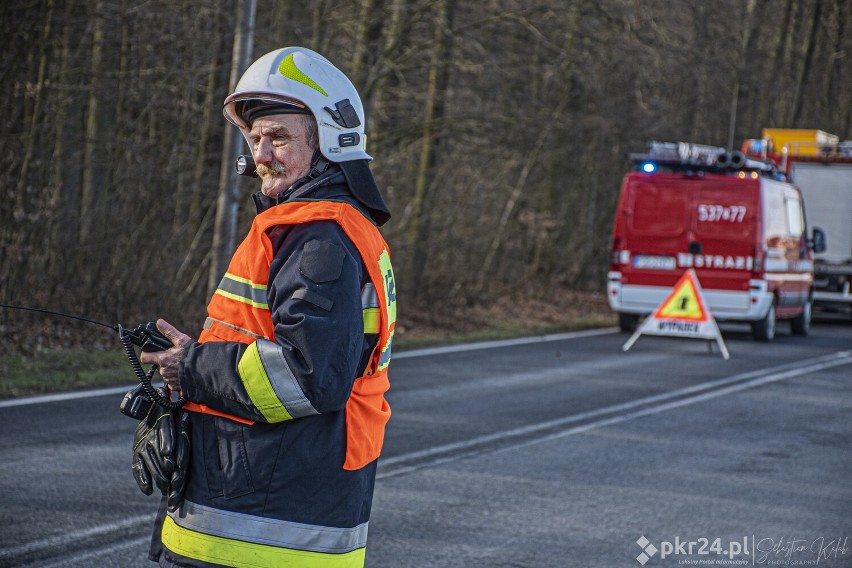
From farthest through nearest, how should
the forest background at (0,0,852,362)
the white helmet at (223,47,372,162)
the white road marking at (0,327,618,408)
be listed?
the forest background at (0,0,852,362) < the white road marking at (0,327,618,408) < the white helmet at (223,47,372,162)

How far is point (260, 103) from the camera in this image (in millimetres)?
3041

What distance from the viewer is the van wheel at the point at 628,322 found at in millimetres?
19344

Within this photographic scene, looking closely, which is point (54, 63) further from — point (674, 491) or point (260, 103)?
point (260, 103)

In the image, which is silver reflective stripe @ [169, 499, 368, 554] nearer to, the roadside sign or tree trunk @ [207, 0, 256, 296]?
tree trunk @ [207, 0, 256, 296]

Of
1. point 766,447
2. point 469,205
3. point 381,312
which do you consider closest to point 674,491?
point 766,447

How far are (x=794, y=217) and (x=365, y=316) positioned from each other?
18.1 metres

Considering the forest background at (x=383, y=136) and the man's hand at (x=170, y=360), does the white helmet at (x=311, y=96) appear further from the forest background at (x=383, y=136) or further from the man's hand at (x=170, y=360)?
the forest background at (x=383, y=136)

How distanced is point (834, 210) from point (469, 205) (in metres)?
7.50

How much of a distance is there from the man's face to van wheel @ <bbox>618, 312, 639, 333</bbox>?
54.7 ft

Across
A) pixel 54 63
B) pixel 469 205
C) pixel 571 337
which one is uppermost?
pixel 54 63

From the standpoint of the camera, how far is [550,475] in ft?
26.1

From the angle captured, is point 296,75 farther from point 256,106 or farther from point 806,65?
point 806,65

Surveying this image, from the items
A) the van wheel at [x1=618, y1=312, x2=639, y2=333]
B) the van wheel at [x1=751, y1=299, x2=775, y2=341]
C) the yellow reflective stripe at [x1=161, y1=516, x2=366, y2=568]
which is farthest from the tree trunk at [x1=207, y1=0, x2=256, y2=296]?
the yellow reflective stripe at [x1=161, y1=516, x2=366, y2=568]

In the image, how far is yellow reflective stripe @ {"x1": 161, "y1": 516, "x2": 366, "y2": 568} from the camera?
283 centimetres
